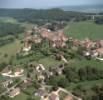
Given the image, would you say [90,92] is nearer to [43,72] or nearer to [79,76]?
[79,76]

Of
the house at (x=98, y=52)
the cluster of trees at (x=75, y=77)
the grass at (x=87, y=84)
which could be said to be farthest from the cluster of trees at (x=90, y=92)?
the house at (x=98, y=52)

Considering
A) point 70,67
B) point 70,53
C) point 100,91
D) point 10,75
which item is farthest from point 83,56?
point 100,91

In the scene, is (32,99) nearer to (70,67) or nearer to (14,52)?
(70,67)

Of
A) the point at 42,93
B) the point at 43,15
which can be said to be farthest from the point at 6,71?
the point at 43,15

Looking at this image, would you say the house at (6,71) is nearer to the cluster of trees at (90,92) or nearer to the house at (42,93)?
the house at (42,93)

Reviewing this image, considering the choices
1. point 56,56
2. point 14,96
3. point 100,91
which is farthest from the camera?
point 56,56

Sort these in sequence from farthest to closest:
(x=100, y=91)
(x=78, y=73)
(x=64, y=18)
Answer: (x=64, y=18) < (x=78, y=73) < (x=100, y=91)

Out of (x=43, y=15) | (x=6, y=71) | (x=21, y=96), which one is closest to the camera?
(x=21, y=96)
